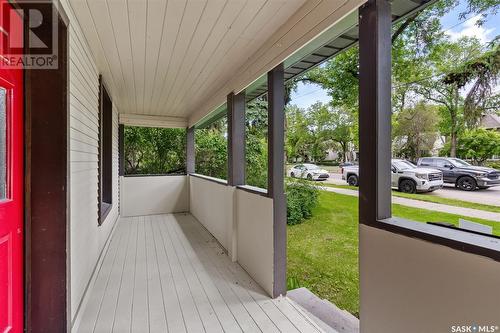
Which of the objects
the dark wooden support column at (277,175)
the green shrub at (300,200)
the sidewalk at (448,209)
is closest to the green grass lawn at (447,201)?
the sidewalk at (448,209)

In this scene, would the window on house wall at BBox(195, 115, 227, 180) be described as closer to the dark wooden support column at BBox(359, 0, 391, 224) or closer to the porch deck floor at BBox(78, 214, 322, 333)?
the porch deck floor at BBox(78, 214, 322, 333)

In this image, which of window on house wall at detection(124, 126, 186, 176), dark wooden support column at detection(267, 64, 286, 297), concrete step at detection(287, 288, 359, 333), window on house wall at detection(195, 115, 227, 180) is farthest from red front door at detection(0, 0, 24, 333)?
window on house wall at detection(124, 126, 186, 176)

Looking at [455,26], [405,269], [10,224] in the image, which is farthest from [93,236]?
[455,26]

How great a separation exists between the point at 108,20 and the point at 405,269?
8.67ft

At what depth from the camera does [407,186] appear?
4.79 ft

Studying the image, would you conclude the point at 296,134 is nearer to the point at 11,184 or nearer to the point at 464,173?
the point at 464,173

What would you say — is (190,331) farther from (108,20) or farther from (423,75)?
(108,20)

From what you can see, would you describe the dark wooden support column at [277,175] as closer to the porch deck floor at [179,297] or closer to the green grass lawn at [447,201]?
the porch deck floor at [179,297]

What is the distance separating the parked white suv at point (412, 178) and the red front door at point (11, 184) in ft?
6.85

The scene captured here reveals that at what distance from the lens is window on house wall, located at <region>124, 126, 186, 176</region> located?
6.71 m

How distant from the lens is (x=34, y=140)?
1.54 m

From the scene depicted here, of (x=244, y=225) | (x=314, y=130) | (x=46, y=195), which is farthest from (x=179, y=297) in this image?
(x=314, y=130)

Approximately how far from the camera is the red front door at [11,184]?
129cm

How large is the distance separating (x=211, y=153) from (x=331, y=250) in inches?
155
